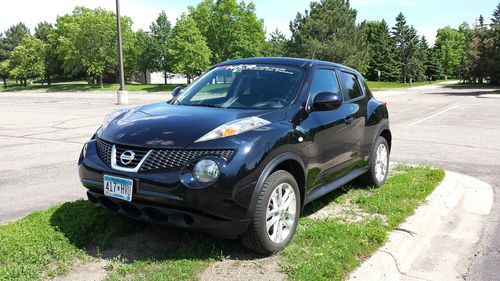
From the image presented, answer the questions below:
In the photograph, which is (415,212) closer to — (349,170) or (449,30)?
(349,170)

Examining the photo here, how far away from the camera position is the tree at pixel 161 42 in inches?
2505

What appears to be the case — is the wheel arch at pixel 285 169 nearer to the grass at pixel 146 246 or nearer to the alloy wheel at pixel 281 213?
the alloy wheel at pixel 281 213

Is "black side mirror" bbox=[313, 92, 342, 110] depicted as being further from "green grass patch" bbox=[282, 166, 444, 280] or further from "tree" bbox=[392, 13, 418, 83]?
"tree" bbox=[392, 13, 418, 83]

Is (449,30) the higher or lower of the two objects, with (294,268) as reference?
higher

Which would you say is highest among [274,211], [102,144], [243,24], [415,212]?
[243,24]

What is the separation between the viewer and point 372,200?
5395 millimetres

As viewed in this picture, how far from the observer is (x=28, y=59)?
2749 inches

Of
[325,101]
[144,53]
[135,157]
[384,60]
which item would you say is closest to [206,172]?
[135,157]

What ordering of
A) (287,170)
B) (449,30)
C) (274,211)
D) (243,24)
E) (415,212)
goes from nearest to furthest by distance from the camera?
(274,211), (287,170), (415,212), (243,24), (449,30)

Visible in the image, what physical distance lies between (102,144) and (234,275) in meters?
1.56

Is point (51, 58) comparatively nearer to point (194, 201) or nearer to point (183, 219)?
point (183, 219)

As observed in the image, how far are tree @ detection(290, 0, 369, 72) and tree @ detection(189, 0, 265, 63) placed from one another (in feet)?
21.6

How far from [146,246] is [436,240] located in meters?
2.78

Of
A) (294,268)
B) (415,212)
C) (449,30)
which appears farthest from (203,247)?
(449,30)
